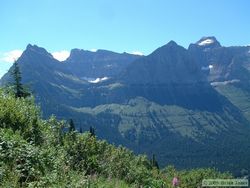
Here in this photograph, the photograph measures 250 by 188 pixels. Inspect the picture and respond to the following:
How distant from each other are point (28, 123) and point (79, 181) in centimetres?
658

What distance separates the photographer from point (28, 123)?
18125 millimetres

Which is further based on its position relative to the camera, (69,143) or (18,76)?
(18,76)

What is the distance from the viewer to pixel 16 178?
1048cm

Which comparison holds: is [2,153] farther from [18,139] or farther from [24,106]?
[24,106]

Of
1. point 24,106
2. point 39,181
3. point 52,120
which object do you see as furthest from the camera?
point 52,120

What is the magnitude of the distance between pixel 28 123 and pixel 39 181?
6.80 meters

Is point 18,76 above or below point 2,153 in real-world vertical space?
above

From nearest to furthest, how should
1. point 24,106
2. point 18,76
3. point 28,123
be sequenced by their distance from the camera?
point 28,123 < point 24,106 < point 18,76

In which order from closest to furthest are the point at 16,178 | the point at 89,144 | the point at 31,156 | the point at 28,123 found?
1. the point at 16,178
2. the point at 31,156
3. the point at 28,123
4. the point at 89,144

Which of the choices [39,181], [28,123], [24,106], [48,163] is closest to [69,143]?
[24,106]

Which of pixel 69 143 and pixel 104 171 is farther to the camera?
pixel 69 143

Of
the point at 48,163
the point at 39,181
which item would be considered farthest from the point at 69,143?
the point at 39,181

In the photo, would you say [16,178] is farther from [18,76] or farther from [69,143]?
[18,76]

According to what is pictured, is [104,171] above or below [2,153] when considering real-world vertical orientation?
below
